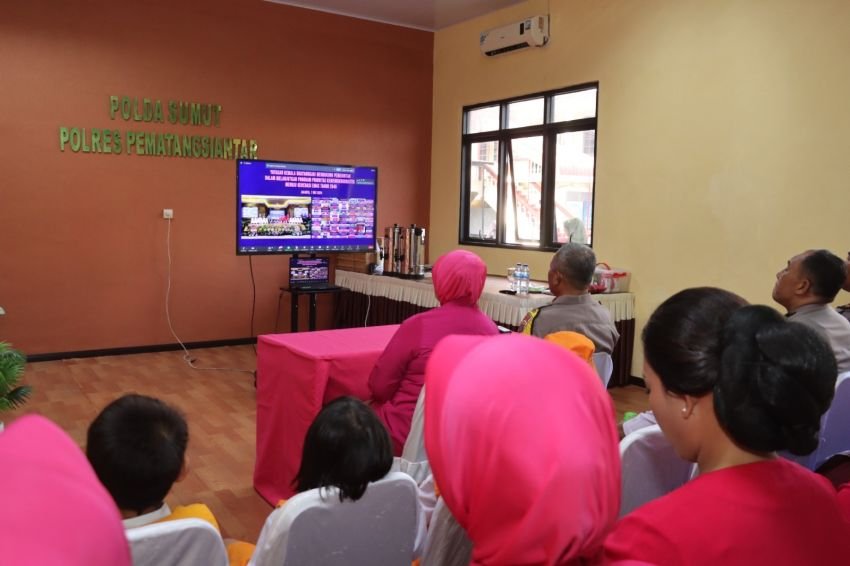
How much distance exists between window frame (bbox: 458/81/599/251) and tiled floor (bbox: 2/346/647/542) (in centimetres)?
171

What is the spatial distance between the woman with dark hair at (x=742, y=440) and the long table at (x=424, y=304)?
3676 millimetres

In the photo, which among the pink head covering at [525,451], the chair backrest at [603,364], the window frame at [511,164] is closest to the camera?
the pink head covering at [525,451]

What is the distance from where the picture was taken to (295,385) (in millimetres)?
2881

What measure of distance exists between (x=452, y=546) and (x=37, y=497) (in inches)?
35.3

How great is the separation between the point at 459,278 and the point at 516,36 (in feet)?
13.9

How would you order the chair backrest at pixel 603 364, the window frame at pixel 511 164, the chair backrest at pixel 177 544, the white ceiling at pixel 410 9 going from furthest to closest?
the white ceiling at pixel 410 9 < the window frame at pixel 511 164 < the chair backrest at pixel 603 364 < the chair backrest at pixel 177 544

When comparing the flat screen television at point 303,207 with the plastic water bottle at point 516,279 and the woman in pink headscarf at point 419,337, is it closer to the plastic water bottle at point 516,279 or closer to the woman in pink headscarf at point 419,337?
the plastic water bottle at point 516,279

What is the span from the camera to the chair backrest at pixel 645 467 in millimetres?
1454

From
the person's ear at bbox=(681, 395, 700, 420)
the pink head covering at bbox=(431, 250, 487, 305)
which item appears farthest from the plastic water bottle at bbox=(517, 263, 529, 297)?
the person's ear at bbox=(681, 395, 700, 420)

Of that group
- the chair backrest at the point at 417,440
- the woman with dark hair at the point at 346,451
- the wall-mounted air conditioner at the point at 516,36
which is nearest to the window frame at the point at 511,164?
the wall-mounted air conditioner at the point at 516,36

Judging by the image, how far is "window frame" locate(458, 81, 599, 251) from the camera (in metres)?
5.84

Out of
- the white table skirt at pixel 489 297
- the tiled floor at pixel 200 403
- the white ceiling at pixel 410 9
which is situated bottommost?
the tiled floor at pixel 200 403

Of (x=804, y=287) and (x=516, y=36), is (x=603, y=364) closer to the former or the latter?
(x=804, y=287)

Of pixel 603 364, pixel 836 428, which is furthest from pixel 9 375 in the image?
pixel 836 428
